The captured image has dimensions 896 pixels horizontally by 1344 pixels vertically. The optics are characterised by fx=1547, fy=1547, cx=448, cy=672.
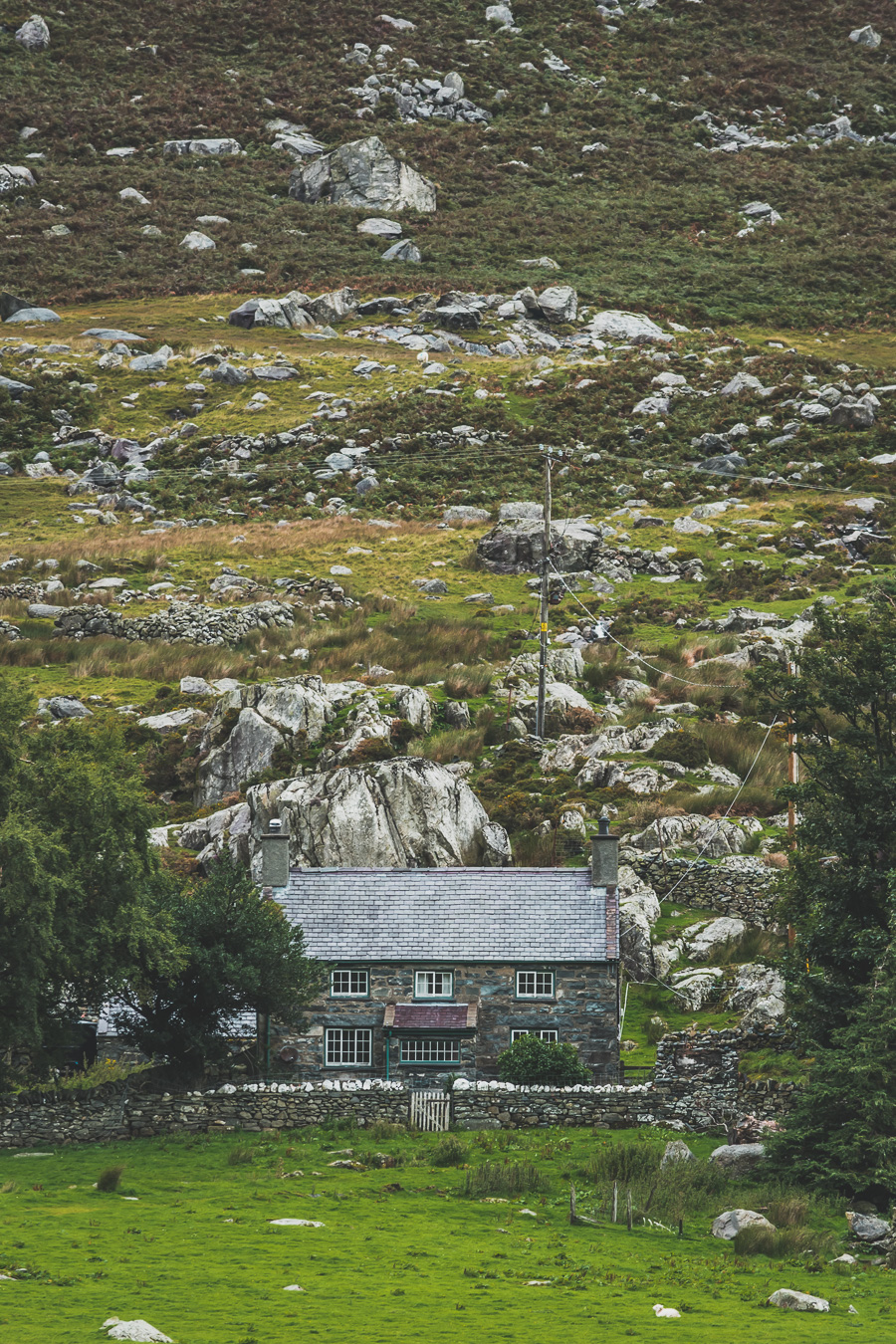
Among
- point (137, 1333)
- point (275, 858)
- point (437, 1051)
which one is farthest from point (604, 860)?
point (137, 1333)

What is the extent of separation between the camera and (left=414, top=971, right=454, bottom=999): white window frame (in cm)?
3678

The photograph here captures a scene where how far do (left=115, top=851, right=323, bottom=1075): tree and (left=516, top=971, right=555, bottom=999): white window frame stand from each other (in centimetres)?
527

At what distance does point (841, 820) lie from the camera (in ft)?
102

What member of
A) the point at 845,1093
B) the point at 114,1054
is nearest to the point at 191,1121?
the point at 114,1054

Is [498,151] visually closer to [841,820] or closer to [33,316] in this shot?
[33,316]

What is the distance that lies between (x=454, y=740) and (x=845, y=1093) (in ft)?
86.4

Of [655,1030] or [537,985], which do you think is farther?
[537,985]

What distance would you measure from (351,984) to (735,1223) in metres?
14.2

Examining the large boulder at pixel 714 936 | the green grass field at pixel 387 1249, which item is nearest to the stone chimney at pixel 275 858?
the green grass field at pixel 387 1249

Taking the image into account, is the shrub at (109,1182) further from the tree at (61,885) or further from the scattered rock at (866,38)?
the scattered rock at (866,38)

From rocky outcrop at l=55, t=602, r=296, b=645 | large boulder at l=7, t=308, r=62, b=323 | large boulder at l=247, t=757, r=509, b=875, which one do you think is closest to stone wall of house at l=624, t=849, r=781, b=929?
large boulder at l=247, t=757, r=509, b=875

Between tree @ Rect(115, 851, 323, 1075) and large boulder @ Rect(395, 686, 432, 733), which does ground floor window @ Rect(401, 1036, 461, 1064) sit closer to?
tree @ Rect(115, 851, 323, 1075)

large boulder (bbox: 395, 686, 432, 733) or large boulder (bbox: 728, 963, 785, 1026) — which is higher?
large boulder (bbox: 395, 686, 432, 733)

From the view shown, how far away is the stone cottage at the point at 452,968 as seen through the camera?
3597 cm
